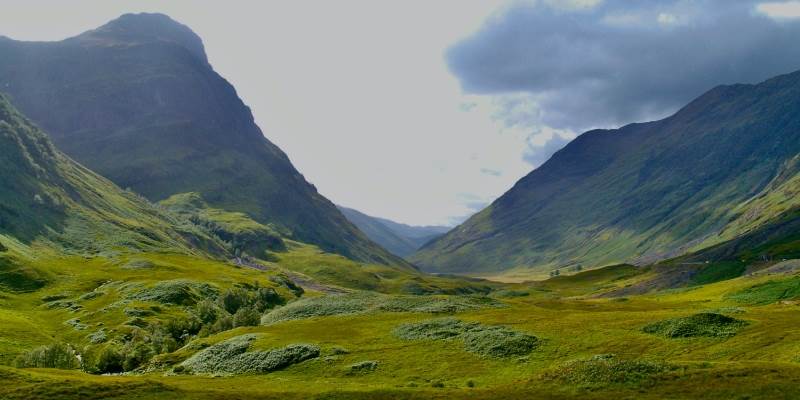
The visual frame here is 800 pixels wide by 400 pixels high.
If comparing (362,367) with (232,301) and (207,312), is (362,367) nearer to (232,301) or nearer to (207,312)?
(207,312)

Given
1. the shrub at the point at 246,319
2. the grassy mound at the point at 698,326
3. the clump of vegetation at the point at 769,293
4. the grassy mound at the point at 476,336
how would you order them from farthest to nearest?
the shrub at the point at 246,319
the clump of vegetation at the point at 769,293
the grassy mound at the point at 476,336
the grassy mound at the point at 698,326

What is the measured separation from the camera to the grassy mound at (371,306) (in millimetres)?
105812

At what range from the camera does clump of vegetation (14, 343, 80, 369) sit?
8244 centimetres

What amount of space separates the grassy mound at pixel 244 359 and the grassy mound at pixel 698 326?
43.2m

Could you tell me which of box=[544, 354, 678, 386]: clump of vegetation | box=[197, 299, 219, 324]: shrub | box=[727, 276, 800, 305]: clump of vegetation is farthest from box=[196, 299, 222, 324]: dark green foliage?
box=[727, 276, 800, 305]: clump of vegetation

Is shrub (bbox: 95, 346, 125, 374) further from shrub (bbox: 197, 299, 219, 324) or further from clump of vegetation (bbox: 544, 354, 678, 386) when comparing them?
clump of vegetation (bbox: 544, 354, 678, 386)

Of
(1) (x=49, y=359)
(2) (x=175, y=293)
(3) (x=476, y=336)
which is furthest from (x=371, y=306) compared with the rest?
(2) (x=175, y=293)

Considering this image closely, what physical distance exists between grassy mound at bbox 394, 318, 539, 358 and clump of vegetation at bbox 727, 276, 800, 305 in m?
58.7

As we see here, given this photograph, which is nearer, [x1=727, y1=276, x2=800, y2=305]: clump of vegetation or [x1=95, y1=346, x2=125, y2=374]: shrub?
[x1=95, y1=346, x2=125, y2=374]: shrub

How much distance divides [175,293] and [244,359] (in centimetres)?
8785

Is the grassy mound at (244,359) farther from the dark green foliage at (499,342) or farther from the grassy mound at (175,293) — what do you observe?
the grassy mound at (175,293)

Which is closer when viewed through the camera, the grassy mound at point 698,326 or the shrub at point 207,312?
the grassy mound at point 698,326

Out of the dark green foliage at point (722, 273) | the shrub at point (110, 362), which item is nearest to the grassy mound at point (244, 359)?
the shrub at point (110, 362)

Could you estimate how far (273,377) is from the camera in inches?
2507
